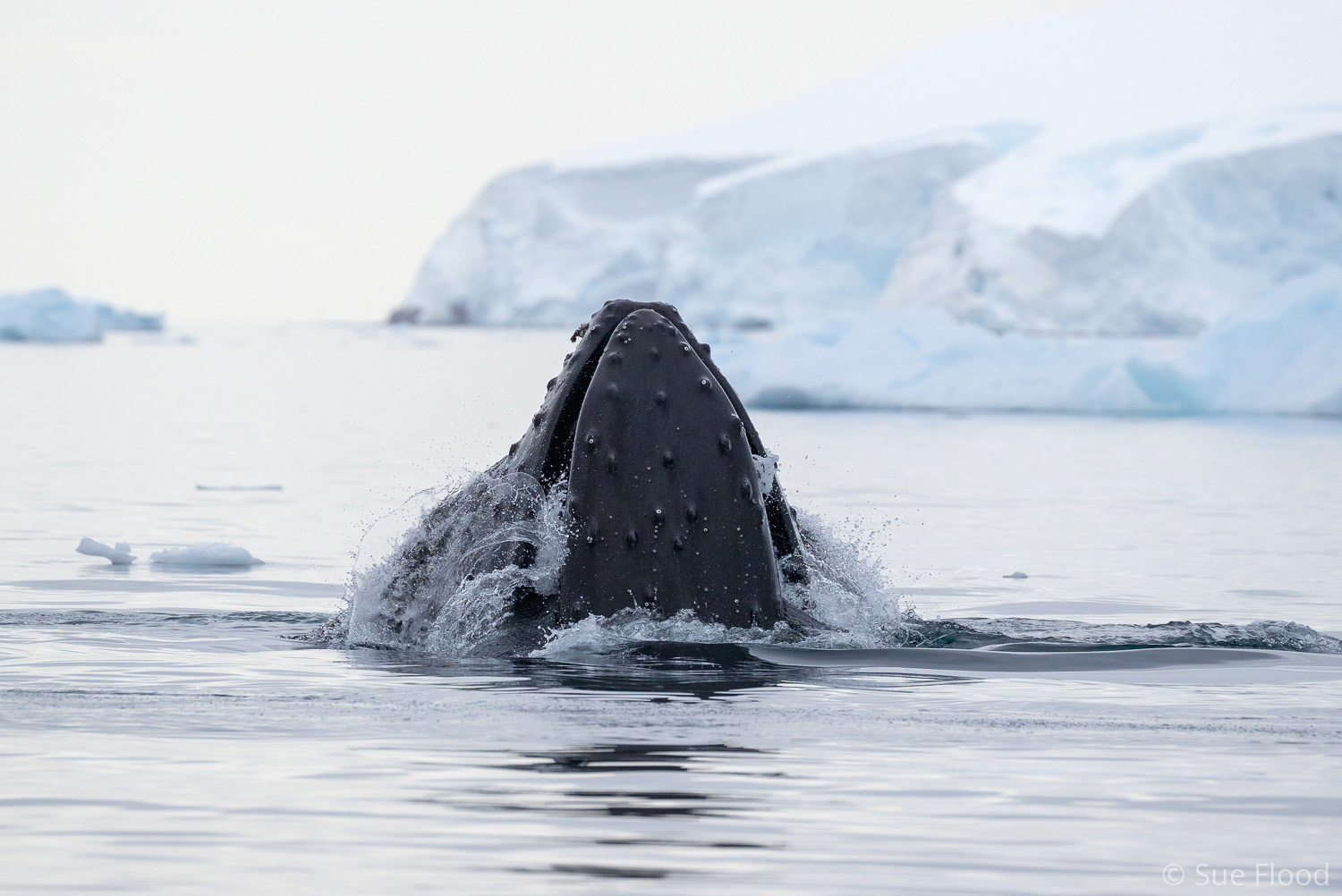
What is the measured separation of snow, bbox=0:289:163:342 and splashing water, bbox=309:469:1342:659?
2336 inches

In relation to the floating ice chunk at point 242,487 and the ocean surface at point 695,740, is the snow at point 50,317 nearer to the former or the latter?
the floating ice chunk at point 242,487

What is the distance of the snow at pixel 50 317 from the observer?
63.0 m

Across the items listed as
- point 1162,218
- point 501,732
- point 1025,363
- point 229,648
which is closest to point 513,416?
point 1025,363

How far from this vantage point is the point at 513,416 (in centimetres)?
3081

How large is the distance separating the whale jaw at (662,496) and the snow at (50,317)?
2392 inches

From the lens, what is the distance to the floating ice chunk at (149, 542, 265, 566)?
425 inches

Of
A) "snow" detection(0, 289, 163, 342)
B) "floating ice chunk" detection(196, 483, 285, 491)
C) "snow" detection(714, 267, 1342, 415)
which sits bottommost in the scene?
"floating ice chunk" detection(196, 483, 285, 491)

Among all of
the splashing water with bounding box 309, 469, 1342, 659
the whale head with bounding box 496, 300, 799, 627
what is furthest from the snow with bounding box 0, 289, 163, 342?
the whale head with bounding box 496, 300, 799, 627

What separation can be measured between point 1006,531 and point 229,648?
7.26m

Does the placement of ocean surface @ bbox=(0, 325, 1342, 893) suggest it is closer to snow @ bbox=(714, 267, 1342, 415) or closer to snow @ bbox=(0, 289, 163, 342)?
snow @ bbox=(714, 267, 1342, 415)

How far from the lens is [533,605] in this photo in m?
5.80

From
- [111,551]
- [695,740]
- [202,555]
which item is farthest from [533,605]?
[111,551]

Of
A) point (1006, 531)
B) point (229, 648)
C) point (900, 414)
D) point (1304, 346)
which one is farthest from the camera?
point (900, 414)

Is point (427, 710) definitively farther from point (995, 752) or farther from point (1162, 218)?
point (1162, 218)
